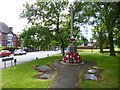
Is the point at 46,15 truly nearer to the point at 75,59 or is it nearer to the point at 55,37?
the point at 55,37

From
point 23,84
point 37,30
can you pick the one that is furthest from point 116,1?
point 37,30

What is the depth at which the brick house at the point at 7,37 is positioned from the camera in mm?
37775

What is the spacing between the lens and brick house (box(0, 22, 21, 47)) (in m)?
37.8

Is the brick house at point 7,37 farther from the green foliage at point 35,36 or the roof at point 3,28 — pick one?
the green foliage at point 35,36

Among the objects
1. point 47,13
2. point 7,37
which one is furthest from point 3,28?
point 47,13

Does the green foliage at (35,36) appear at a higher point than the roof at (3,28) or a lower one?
lower

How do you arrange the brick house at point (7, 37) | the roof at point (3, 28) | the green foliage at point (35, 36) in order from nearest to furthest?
the green foliage at point (35, 36) < the roof at point (3, 28) < the brick house at point (7, 37)

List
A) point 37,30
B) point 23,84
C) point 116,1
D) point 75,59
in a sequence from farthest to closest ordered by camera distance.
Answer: point 37,30 < point 75,59 < point 116,1 < point 23,84

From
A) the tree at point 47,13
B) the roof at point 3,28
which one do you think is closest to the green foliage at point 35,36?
the tree at point 47,13

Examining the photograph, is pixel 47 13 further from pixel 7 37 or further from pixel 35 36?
pixel 7 37

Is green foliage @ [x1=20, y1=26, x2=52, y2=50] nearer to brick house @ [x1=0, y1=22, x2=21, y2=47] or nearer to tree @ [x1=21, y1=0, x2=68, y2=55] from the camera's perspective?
tree @ [x1=21, y1=0, x2=68, y2=55]

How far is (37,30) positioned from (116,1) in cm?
1107

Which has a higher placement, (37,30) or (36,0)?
(36,0)

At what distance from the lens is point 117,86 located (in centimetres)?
551
